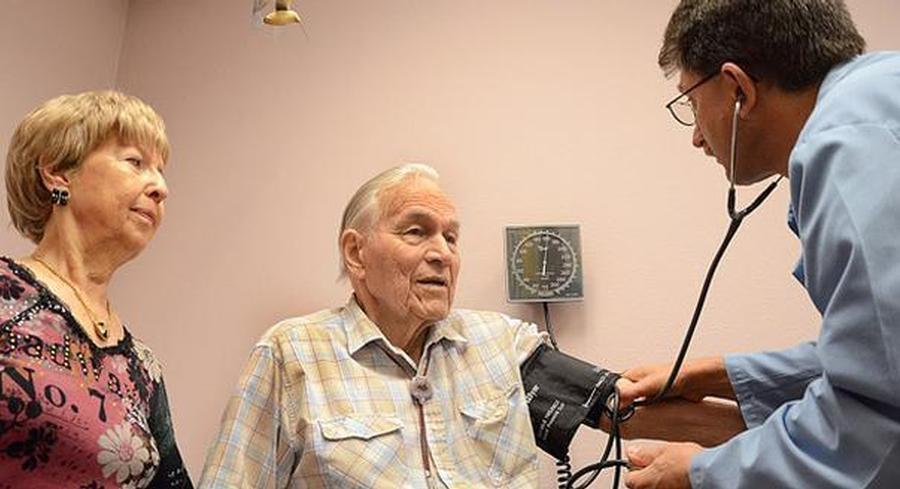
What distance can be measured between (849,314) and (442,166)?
4.33ft

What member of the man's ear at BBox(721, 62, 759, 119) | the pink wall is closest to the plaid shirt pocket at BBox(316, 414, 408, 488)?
the pink wall

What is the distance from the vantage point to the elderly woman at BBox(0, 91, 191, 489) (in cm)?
105

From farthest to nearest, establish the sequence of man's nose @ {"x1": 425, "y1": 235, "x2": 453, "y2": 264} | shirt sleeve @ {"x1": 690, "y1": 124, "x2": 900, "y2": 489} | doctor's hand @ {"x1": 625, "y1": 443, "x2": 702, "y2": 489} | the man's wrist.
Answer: man's nose @ {"x1": 425, "y1": 235, "x2": 453, "y2": 264} → the man's wrist → doctor's hand @ {"x1": 625, "y1": 443, "x2": 702, "y2": 489} → shirt sleeve @ {"x1": 690, "y1": 124, "x2": 900, "y2": 489}

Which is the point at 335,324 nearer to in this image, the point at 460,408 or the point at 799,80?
the point at 460,408

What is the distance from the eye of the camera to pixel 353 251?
152cm

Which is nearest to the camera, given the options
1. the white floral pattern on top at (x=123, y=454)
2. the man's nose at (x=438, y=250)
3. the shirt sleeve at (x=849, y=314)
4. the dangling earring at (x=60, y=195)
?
the shirt sleeve at (x=849, y=314)

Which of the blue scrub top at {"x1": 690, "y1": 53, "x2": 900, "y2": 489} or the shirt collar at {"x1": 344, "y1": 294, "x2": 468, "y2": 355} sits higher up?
the blue scrub top at {"x1": 690, "y1": 53, "x2": 900, "y2": 489}

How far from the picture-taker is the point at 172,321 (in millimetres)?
2074

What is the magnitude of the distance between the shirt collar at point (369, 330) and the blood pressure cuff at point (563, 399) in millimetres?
152

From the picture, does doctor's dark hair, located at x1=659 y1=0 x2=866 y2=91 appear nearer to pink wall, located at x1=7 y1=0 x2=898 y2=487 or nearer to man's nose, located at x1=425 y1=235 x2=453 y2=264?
man's nose, located at x1=425 y1=235 x2=453 y2=264

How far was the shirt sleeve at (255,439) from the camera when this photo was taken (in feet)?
4.24

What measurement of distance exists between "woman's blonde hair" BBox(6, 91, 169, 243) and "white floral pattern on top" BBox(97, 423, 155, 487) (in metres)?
0.34

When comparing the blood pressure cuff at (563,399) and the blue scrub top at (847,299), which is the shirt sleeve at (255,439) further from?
the blue scrub top at (847,299)

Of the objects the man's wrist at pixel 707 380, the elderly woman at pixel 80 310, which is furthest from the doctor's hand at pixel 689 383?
the elderly woman at pixel 80 310
